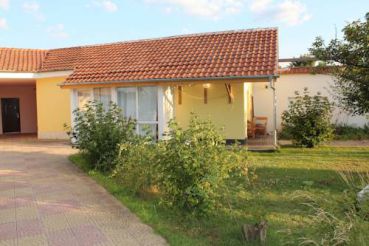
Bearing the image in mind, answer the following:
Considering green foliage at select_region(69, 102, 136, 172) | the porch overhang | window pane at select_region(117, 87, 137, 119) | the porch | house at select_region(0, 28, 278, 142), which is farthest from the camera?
window pane at select_region(117, 87, 137, 119)

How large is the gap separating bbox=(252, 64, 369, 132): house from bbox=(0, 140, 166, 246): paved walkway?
12595 mm

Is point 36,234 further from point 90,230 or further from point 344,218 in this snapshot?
point 344,218

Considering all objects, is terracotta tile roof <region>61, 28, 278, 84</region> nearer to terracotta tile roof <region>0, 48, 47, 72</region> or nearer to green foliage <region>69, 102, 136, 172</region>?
terracotta tile roof <region>0, 48, 47, 72</region>

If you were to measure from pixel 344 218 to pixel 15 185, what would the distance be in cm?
779

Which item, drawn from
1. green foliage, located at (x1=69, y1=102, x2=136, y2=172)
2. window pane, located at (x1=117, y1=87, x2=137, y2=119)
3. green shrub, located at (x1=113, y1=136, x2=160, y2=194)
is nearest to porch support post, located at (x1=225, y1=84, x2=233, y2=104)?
window pane, located at (x1=117, y1=87, x2=137, y2=119)

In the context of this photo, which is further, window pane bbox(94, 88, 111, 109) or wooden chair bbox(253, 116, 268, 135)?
wooden chair bbox(253, 116, 268, 135)

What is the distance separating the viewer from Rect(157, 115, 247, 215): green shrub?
21.7ft

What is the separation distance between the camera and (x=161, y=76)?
1525 cm

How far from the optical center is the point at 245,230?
224 inches

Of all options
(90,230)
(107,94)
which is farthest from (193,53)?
(90,230)

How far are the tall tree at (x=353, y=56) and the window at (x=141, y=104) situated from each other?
7615 millimetres

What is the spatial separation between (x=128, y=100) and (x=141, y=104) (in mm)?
745

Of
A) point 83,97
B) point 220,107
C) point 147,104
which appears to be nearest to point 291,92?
point 220,107

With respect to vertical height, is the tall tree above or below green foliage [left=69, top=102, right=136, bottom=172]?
above
